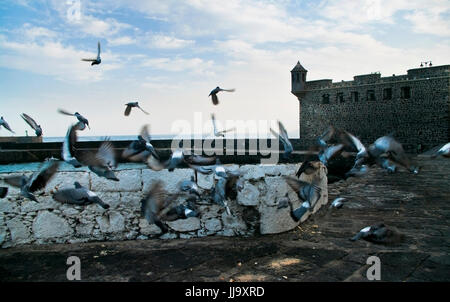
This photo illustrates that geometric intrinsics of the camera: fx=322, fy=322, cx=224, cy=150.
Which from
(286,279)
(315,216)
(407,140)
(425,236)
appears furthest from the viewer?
(407,140)

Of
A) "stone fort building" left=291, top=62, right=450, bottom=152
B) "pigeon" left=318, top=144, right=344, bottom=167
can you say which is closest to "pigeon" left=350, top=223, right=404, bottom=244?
"pigeon" left=318, top=144, right=344, bottom=167

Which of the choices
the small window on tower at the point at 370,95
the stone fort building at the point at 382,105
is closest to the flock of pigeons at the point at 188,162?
the stone fort building at the point at 382,105

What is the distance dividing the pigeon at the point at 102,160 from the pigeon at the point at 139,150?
18cm

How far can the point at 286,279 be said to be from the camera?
3.43 m

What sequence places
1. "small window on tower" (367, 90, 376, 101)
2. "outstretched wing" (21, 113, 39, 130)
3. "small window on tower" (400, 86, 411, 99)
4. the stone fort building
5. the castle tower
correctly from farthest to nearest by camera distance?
1. the castle tower
2. "small window on tower" (367, 90, 376, 101)
3. "small window on tower" (400, 86, 411, 99)
4. the stone fort building
5. "outstretched wing" (21, 113, 39, 130)

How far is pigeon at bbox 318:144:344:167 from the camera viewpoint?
412 centimetres

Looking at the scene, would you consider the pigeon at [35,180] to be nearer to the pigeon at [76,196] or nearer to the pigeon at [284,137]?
the pigeon at [76,196]

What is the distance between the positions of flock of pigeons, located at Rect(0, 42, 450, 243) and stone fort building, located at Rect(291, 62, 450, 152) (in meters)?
34.7

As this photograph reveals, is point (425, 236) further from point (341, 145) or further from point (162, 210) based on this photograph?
point (162, 210)

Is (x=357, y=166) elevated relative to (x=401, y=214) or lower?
elevated

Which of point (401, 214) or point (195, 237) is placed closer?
point (195, 237)

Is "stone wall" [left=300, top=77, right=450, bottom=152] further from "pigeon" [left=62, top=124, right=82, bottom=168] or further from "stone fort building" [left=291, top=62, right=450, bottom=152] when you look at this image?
"pigeon" [left=62, top=124, right=82, bottom=168]

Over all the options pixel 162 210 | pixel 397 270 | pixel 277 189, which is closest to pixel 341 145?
pixel 277 189
